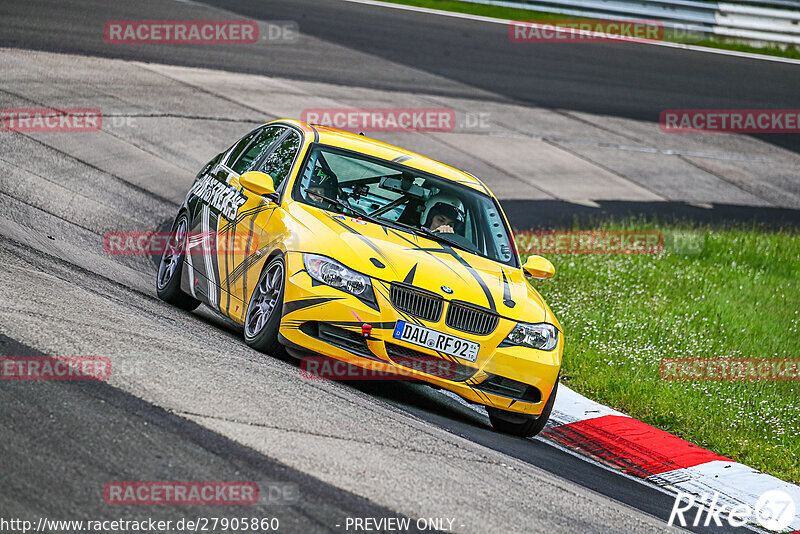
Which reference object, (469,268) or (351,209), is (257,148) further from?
(469,268)

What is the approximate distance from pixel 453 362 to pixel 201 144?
9.72 m

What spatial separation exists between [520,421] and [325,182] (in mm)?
2342

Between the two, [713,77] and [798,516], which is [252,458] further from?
[713,77]

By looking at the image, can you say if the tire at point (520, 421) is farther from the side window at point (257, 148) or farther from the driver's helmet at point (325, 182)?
the side window at point (257, 148)

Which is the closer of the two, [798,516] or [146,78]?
[798,516]

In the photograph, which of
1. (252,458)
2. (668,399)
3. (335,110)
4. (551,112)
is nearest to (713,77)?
(551,112)

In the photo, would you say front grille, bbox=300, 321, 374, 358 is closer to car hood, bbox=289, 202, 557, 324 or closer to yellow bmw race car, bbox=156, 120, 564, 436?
yellow bmw race car, bbox=156, 120, 564, 436

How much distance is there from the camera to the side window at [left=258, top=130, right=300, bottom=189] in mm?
8359

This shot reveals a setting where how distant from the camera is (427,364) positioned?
7.10m

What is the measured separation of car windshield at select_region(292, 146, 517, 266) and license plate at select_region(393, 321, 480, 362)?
3.91 ft

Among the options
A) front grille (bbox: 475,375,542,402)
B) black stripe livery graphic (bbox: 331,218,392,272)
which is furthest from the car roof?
front grille (bbox: 475,375,542,402)

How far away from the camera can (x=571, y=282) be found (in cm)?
1287

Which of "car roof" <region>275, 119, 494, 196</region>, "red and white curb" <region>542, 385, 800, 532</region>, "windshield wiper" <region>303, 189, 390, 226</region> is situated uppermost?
"car roof" <region>275, 119, 494, 196</region>

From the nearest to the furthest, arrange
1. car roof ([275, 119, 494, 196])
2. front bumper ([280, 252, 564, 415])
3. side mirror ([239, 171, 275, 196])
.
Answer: front bumper ([280, 252, 564, 415])
side mirror ([239, 171, 275, 196])
car roof ([275, 119, 494, 196])
